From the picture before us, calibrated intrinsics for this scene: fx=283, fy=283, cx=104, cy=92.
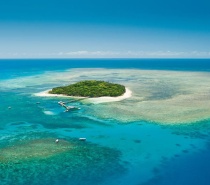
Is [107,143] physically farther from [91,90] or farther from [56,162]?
[91,90]

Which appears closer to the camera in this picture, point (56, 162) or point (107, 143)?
point (56, 162)

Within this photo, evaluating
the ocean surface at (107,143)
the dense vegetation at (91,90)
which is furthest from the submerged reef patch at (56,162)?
the dense vegetation at (91,90)

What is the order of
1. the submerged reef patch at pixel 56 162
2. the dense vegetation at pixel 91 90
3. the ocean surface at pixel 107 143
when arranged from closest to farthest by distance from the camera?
the submerged reef patch at pixel 56 162 < the ocean surface at pixel 107 143 < the dense vegetation at pixel 91 90

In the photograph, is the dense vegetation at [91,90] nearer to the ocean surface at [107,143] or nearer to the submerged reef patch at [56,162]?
the ocean surface at [107,143]

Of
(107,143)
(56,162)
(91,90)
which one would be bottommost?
(56,162)

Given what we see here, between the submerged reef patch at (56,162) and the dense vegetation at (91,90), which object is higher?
the dense vegetation at (91,90)

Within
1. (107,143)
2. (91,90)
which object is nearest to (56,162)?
(107,143)

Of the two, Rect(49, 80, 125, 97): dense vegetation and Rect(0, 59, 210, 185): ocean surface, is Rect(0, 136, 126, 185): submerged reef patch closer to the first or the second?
Rect(0, 59, 210, 185): ocean surface

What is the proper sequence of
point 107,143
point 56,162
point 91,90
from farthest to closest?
point 91,90 → point 107,143 → point 56,162

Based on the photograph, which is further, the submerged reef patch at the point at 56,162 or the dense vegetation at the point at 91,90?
the dense vegetation at the point at 91,90

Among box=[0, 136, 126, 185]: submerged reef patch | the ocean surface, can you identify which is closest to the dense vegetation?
the ocean surface

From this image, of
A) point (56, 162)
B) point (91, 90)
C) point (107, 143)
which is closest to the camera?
point (56, 162)

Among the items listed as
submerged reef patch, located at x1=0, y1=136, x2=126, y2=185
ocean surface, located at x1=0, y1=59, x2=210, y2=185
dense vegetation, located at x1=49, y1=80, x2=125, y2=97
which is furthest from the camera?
dense vegetation, located at x1=49, y1=80, x2=125, y2=97
